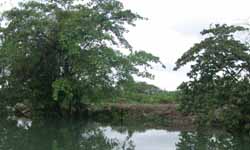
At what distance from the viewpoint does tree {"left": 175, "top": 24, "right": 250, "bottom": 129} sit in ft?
44.1

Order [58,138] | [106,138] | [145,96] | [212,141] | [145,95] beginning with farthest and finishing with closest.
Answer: [145,95], [145,96], [106,138], [212,141], [58,138]

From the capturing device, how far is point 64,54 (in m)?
17.1

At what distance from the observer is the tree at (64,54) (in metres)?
16.0

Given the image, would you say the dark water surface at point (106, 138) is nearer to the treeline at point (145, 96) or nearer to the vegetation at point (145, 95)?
the treeline at point (145, 96)

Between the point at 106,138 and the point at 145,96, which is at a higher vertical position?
the point at 145,96

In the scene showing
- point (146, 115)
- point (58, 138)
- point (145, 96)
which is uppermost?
point (145, 96)

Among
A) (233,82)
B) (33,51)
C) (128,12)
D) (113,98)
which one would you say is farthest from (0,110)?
(233,82)

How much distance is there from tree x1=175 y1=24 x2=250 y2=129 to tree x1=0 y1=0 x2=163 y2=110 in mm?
2257

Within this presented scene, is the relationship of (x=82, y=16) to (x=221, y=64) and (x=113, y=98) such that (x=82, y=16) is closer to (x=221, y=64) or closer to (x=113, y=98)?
(x=113, y=98)

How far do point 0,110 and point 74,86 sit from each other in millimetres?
3058

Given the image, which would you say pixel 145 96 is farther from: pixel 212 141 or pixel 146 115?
pixel 212 141

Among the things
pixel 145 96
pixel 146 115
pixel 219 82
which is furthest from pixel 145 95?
pixel 219 82

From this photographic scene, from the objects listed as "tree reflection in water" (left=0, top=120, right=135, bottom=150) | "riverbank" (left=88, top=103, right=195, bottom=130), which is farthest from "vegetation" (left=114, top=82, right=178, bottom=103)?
"tree reflection in water" (left=0, top=120, right=135, bottom=150)

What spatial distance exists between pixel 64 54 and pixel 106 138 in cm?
553
